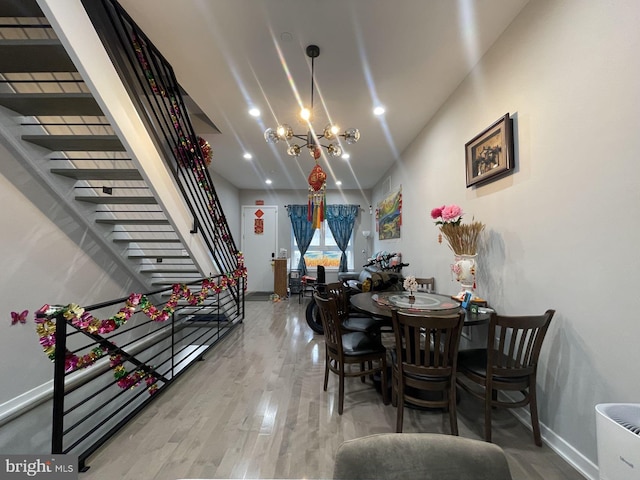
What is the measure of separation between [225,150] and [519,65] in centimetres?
423

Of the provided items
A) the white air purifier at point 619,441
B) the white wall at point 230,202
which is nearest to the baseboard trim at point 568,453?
the white air purifier at point 619,441

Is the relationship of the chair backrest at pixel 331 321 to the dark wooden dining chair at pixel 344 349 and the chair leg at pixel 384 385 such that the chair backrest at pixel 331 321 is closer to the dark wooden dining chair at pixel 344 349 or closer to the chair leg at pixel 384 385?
the dark wooden dining chair at pixel 344 349

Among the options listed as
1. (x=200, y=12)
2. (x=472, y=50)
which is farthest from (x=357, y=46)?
(x=200, y=12)

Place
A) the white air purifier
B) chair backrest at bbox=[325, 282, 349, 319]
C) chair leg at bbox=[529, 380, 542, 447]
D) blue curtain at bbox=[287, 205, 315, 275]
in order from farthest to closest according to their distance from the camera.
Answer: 1. blue curtain at bbox=[287, 205, 315, 275]
2. chair backrest at bbox=[325, 282, 349, 319]
3. chair leg at bbox=[529, 380, 542, 447]
4. the white air purifier

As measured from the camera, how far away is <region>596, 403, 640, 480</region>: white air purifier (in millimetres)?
932

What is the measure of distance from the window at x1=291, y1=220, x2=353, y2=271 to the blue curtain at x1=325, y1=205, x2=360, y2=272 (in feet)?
0.60

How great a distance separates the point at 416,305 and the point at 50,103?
3289 mm

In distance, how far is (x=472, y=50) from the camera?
2375mm

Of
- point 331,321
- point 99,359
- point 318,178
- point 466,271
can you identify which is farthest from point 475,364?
point 99,359

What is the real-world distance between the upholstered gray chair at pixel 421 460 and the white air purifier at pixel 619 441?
691mm

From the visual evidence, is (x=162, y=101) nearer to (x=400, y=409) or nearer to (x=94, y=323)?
(x=94, y=323)

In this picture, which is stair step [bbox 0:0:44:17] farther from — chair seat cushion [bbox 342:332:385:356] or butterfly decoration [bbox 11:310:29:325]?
chair seat cushion [bbox 342:332:385:356]

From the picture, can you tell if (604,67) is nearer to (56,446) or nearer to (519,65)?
(519,65)

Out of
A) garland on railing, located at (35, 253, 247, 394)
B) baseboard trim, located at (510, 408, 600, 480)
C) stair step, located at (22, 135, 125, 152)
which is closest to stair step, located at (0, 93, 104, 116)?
stair step, located at (22, 135, 125, 152)
